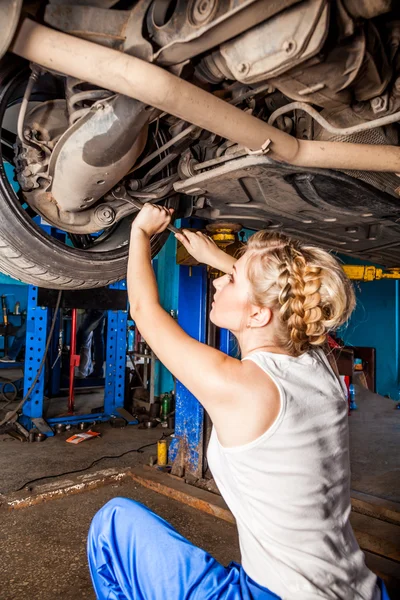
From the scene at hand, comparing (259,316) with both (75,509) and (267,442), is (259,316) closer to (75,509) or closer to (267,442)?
(267,442)

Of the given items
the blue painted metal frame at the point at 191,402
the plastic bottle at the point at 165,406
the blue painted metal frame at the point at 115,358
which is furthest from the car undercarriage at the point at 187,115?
the plastic bottle at the point at 165,406

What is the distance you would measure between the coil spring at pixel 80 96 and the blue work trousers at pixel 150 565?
3.19ft

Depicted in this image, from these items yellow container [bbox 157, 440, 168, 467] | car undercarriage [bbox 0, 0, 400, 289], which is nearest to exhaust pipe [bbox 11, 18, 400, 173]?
car undercarriage [bbox 0, 0, 400, 289]

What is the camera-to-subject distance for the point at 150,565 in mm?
812

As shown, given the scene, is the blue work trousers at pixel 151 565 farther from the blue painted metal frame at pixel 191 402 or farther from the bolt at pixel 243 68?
the blue painted metal frame at pixel 191 402

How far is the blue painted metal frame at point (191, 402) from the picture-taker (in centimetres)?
230

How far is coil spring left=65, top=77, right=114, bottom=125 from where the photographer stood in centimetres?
113

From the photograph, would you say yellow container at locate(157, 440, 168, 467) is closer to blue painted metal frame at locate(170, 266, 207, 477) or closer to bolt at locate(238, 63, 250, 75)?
blue painted metal frame at locate(170, 266, 207, 477)

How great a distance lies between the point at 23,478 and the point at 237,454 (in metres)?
1.96

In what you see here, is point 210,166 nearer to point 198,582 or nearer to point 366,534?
point 198,582

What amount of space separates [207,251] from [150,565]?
0.75 meters

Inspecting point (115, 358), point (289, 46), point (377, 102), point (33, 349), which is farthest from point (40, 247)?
point (115, 358)

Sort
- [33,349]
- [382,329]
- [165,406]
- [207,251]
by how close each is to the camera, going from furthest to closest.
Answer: [382,329]
[165,406]
[33,349]
[207,251]

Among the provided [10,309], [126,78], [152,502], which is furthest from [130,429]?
[10,309]
